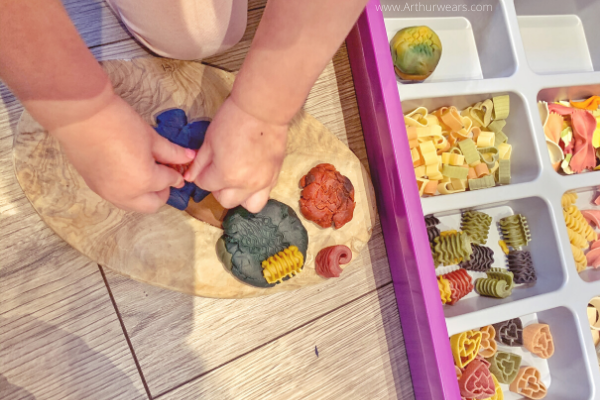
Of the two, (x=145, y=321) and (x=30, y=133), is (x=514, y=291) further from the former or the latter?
(x=30, y=133)

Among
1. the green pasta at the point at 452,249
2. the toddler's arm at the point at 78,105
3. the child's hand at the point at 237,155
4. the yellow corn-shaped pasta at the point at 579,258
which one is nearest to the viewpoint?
the toddler's arm at the point at 78,105

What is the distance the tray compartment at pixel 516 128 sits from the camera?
72 centimetres

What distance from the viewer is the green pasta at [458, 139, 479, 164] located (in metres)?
0.72

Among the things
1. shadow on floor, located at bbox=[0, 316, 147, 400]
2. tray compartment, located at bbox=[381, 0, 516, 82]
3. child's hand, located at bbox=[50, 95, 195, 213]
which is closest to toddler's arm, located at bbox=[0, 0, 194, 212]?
child's hand, located at bbox=[50, 95, 195, 213]

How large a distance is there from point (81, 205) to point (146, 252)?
0.10m

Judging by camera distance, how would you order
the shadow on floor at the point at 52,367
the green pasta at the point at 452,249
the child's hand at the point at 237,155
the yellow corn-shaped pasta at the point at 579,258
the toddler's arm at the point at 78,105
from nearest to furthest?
the toddler's arm at the point at 78,105 → the child's hand at the point at 237,155 → the shadow on floor at the point at 52,367 → the green pasta at the point at 452,249 → the yellow corn-shaped pasta at the point at 579,258

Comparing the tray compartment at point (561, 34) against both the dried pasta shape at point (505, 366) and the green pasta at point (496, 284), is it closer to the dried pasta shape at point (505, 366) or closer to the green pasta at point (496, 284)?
the green pasta at point (496, 284)

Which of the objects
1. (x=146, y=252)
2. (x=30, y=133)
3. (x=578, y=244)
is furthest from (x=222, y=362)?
(x=578, y=244)

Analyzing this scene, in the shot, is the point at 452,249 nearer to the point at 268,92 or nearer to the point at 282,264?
the point at 282,264

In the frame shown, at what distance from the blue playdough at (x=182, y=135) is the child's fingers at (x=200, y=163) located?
30mm

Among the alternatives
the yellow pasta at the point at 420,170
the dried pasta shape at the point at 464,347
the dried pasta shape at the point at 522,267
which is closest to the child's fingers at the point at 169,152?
the yellow pasta at the point at 420,170

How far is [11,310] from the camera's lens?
55 centimetres

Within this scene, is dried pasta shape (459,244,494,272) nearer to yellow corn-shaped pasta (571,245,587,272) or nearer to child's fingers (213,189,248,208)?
yellow corn-shaped pasta (571,245,587,272)

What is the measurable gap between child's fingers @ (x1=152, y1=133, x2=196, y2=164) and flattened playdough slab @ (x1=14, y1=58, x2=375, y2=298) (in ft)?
0.29
